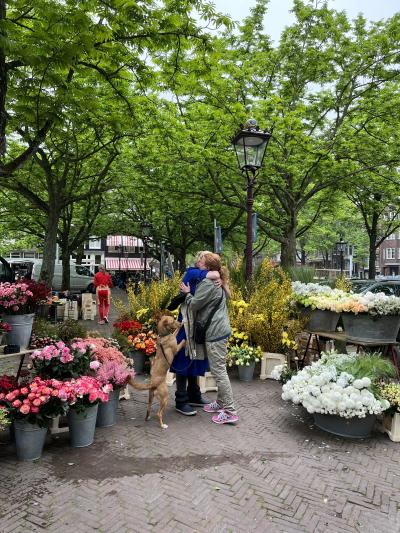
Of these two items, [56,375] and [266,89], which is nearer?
[56,375]

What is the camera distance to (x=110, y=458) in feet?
12.5

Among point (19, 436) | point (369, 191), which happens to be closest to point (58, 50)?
point (19, 436)

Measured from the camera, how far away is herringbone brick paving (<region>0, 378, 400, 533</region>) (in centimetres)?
290

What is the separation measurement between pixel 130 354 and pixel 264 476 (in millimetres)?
3632

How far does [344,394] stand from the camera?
4270 millimetres

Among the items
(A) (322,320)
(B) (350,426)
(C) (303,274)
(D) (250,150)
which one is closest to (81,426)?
(B) (350,426)

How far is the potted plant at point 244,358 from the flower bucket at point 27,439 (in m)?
3.29

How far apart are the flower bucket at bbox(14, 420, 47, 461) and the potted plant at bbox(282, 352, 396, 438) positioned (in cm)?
273

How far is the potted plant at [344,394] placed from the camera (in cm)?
422

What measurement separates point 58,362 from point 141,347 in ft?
8.42

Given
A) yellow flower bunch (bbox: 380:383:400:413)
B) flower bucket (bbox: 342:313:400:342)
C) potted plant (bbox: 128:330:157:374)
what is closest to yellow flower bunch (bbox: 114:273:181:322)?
potted plant (bbox: 128:330:157:374)

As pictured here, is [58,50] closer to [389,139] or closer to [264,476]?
[264,476]

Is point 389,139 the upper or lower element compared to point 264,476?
upper

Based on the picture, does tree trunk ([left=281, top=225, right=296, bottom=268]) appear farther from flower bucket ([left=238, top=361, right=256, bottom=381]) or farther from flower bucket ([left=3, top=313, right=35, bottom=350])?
flower bucket ([left=3, top=313, right=35, bottom=350])
